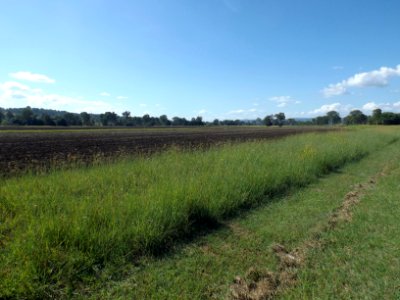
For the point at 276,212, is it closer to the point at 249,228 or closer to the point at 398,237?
the point at 249,228

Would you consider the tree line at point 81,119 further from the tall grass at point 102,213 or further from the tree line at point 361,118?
the tall grass at point 102,213

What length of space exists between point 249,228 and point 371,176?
879cm

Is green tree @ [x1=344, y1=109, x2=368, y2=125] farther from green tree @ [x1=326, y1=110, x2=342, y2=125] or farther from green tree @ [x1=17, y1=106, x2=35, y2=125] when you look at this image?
green tree @ [x1=17, y1=106, x2=35, y2=125]

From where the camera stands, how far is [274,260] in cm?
475

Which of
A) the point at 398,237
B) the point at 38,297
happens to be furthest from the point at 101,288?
the point at 398,237

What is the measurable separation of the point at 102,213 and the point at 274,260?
300cm

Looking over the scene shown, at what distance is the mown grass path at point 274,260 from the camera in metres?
3.83

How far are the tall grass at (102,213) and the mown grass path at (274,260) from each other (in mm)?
420

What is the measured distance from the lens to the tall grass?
12.7 ft

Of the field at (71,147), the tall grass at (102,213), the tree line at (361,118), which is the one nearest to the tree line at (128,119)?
the tree line at (361,118)

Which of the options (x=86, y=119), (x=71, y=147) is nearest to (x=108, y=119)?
(x=86, y=119)

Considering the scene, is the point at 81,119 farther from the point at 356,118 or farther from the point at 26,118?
the point at 356,118

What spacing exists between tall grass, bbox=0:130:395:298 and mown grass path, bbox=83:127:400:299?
0.42m

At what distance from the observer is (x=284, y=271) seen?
14.4 ft
